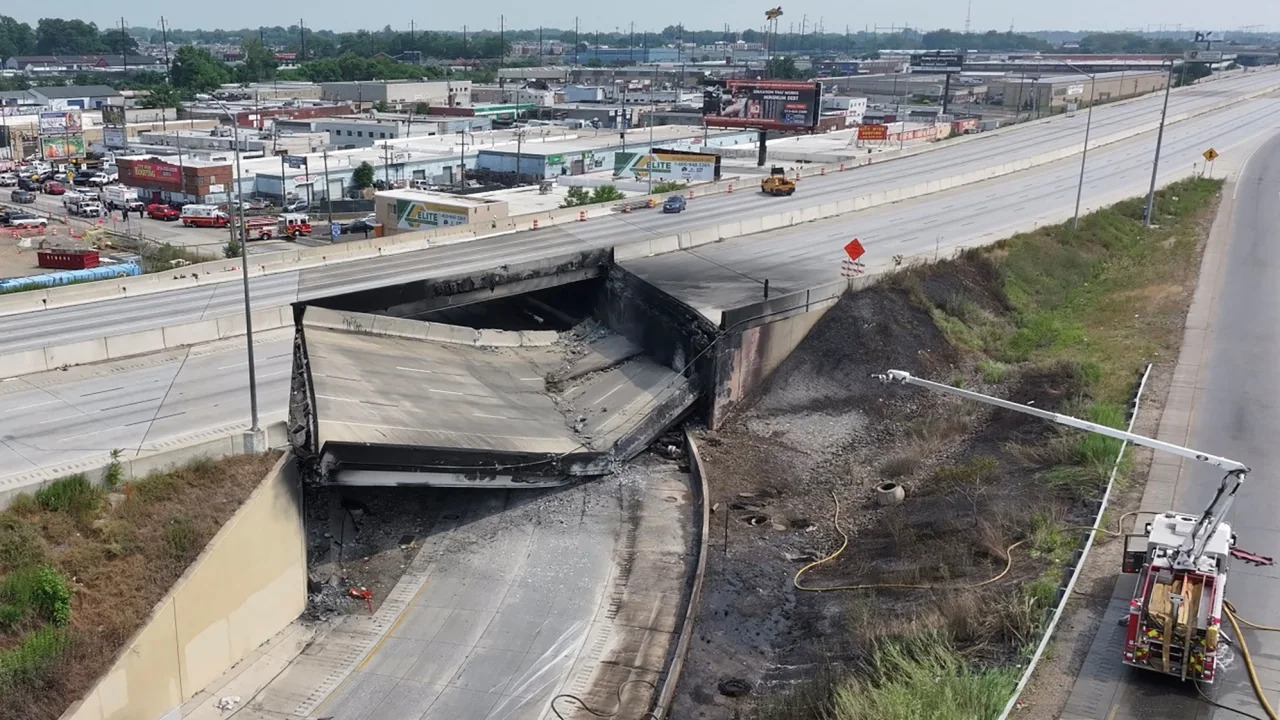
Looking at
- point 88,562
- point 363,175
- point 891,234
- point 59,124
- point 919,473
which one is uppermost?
point 59,124

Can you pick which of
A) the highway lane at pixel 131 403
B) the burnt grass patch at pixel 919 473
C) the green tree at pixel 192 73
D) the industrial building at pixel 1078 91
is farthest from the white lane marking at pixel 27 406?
the green tree at pixel 192 73

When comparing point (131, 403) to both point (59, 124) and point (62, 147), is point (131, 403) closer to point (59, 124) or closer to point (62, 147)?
point (62, 147)

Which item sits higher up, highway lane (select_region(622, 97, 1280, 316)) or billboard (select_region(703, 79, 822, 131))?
billboard (select_region(703, 79, 822, 131))

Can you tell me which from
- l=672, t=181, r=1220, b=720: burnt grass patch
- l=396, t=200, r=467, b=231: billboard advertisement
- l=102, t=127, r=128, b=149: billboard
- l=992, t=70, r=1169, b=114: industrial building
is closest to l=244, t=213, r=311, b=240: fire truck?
l=396, t=200, r=467, b=231: billboard advertisement

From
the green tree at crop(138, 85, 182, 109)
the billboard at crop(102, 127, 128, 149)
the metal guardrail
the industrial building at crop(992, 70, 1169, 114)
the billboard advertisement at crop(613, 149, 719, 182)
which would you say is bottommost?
the metal guardrail

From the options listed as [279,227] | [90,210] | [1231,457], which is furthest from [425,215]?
[1231,457]

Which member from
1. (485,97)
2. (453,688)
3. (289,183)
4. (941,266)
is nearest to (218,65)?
(485,97)

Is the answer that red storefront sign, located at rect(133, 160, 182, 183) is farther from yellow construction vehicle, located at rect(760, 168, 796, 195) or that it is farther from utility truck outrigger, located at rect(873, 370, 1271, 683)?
utility truck outrigger, located at rect(873, 370, 1271, 683)
